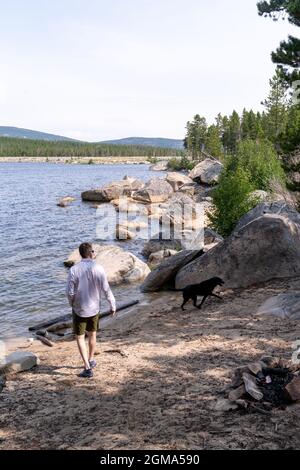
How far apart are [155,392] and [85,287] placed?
222cm

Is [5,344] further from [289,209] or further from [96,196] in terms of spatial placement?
[96,196]

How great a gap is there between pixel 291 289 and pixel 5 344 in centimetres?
771

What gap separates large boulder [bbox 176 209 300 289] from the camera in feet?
44.2

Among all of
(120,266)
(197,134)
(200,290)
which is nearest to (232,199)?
(120,266)

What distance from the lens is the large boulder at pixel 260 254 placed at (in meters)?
13.5

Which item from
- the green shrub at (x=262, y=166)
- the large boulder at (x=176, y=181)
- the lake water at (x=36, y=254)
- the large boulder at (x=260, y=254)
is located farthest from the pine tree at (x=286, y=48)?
the large boulder at (x=176, y=181)

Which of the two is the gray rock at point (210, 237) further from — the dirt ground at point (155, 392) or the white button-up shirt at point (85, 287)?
the white button-up shirt at point (85, 287)

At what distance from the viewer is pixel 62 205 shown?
152ft

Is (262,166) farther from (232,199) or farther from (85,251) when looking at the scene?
(85,251)

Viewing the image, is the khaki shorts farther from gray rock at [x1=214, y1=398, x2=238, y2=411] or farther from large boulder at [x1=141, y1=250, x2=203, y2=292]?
large boulder at [x1=141, y1=250, x2=203, y2=292]

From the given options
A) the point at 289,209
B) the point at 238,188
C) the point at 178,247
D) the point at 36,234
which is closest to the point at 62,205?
the point at 36,234

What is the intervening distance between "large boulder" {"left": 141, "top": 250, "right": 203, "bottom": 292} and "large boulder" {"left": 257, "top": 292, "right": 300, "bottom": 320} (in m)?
4.46

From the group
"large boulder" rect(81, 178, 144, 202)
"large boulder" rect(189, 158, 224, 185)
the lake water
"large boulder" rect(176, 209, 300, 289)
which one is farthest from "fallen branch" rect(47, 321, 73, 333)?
"large boulder" rect(189, 158, 224, 185)

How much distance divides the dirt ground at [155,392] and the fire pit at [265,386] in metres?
0.18
